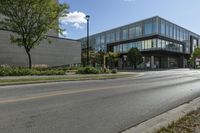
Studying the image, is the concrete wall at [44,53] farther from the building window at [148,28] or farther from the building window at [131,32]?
the building window at [131,32]

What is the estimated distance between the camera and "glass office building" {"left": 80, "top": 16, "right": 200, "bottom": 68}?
75812 millimetres

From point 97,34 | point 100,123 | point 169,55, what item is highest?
point 97,34

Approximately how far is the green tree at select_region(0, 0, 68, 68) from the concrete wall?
711 cm

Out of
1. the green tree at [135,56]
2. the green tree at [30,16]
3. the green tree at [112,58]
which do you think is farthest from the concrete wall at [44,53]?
the green tree at [112,58]

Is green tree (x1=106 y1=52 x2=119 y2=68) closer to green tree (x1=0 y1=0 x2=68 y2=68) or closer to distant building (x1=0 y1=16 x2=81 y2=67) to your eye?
distant building (x1=0 y1=16 x2=81 y2=67)

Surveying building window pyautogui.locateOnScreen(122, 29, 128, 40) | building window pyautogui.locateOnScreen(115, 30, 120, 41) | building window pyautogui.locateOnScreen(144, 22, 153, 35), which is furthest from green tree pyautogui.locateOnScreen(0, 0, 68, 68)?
building window pyautogui.locateOnScreen(115, 30, 120, 41)

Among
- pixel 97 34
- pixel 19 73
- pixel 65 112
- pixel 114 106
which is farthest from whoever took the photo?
pixel 97 34

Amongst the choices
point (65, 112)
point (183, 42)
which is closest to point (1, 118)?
point (65, 112)

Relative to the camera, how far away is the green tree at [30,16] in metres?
30.2

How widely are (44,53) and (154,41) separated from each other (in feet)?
132

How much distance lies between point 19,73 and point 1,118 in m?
19.4

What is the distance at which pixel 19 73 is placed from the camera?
84.0ft

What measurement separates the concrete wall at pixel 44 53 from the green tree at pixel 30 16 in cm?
711

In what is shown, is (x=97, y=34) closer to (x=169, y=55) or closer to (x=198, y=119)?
(x=169, y=55)
